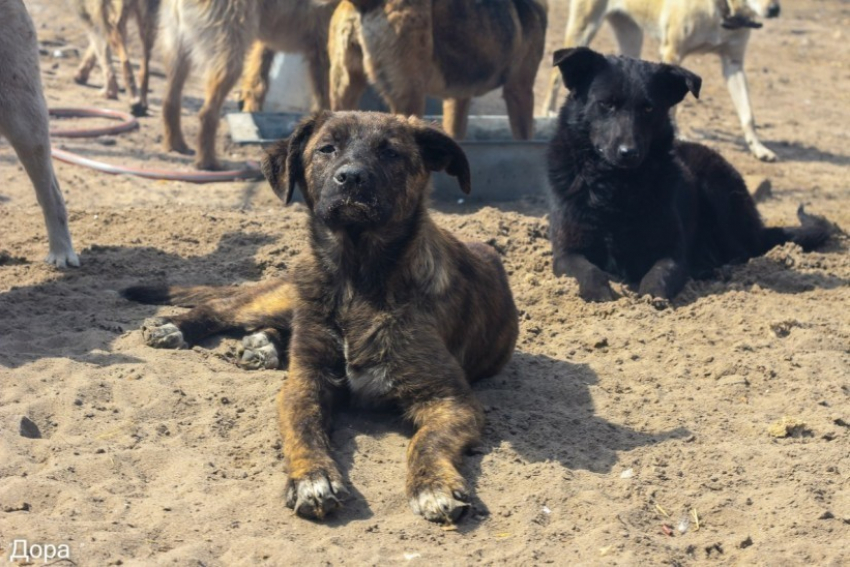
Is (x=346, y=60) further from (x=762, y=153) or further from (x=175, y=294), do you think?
(x=762, y=153)

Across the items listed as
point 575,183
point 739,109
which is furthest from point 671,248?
point 739,109

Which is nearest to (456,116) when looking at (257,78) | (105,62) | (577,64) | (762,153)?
(257,78)

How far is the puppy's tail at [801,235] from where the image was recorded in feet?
27.1

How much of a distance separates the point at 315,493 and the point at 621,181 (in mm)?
3908

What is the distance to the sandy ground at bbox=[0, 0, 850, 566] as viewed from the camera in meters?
3.99

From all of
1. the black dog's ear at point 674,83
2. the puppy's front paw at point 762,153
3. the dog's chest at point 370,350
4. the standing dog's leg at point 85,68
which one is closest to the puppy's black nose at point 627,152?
the black dog's ear at point 674,83

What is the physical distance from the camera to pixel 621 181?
735 centimetres

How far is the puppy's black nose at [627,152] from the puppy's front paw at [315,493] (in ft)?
11.5

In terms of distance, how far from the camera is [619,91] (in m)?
7.14

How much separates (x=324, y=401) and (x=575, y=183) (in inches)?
126

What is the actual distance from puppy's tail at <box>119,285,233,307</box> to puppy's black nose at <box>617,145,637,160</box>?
256cm

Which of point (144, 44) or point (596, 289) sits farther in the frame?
point (144, 44)

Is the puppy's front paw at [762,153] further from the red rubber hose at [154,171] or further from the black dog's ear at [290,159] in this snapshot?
the black dog's ear at [290,159]

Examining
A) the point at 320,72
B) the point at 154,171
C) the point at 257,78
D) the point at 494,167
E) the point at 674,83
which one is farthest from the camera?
the point at 257,78
